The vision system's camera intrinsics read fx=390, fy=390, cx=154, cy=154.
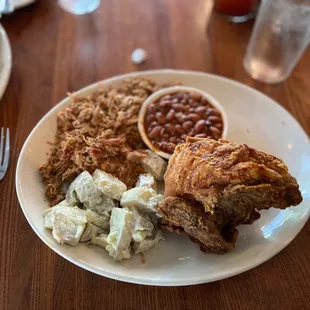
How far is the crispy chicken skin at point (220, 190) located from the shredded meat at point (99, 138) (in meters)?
0.26

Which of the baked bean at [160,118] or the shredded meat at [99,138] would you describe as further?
the baked bean at [160,118]

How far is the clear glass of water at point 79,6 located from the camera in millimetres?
2164

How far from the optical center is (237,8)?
2174mm

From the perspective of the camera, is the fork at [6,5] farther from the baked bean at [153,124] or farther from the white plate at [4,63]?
the baked bean at [153,124]

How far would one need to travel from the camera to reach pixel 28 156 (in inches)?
56.2

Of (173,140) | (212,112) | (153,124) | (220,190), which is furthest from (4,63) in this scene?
(220,190)

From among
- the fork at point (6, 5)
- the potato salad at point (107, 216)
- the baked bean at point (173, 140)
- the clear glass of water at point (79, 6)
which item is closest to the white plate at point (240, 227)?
the potato salad at point (107, 216)

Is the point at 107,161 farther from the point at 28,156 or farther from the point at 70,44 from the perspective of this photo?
the point at 70,44

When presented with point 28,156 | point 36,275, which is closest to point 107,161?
point 28,156

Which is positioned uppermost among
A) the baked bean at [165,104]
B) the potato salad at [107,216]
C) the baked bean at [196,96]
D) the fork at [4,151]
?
the baked bean at [196,96]

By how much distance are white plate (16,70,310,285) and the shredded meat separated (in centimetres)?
4

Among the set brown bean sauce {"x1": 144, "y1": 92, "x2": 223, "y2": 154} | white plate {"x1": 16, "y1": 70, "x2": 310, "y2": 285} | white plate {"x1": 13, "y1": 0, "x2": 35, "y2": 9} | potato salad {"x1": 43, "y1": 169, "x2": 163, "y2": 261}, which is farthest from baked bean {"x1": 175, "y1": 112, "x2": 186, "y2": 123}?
white plate {"x1": 13, "y1": 0, "x2": 35, "y2": 9}

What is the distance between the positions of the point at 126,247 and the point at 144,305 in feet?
0.64

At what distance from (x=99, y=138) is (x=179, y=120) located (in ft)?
1.15
